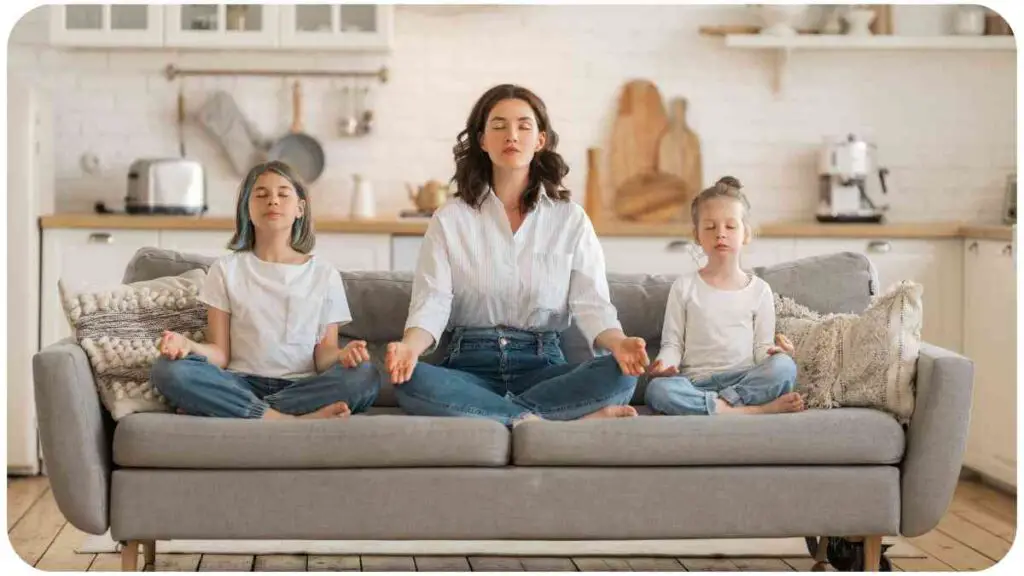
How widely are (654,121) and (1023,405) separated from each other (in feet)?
7.21

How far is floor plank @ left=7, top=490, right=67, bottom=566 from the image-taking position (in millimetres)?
3379

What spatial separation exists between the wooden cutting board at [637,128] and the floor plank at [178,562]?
8.18 ft

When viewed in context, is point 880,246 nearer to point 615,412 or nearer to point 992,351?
point 992,351

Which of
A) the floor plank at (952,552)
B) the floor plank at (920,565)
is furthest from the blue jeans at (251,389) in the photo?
the floor plank at (952,552)

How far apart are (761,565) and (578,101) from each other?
2.36m

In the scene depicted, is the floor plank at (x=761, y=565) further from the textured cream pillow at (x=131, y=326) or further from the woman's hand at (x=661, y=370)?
the textured cream pillow at (x=131, y=326)

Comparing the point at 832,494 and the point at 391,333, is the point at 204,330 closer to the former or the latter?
the point at 391,333

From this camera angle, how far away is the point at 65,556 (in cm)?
332

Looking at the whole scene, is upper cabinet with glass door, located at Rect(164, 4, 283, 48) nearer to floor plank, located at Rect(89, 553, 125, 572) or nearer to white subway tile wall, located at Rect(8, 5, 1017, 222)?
white subway tile wall, located at Rect(8, 5, 1017, 222)

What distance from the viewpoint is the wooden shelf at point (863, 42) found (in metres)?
5.00

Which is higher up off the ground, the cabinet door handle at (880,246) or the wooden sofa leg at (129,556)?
the cabinet door handle at (880,246)

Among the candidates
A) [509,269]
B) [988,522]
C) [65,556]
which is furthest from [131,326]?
[988,522]

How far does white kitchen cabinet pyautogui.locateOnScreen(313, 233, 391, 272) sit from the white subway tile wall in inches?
23.7

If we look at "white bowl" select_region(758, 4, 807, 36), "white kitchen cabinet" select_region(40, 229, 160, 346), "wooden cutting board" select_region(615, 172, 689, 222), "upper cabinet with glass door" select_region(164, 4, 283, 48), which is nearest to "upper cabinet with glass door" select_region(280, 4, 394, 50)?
"upper cabinet with glass door" select_region(164, 4, 283, 48)
